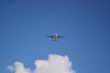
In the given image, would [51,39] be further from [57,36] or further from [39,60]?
[39,60]

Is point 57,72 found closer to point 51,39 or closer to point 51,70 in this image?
point 51,70

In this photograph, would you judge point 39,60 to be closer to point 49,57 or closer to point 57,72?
point 49,57

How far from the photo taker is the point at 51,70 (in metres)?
11.1

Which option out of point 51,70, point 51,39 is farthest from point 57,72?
point 51,39

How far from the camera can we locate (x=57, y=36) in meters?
10.2

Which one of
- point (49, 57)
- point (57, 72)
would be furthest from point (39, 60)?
point (57, 72)

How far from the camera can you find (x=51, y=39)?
10508 millimetres

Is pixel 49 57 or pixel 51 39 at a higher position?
pixel 51 39

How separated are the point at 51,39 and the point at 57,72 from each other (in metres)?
1.75

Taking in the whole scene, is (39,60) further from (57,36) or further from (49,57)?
(57,36)

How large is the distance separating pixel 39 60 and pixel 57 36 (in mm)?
1377

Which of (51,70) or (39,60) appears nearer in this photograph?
(39,60)

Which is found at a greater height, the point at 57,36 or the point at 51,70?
the point at 57,36

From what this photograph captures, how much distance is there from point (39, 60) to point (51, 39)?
43.4 inches
